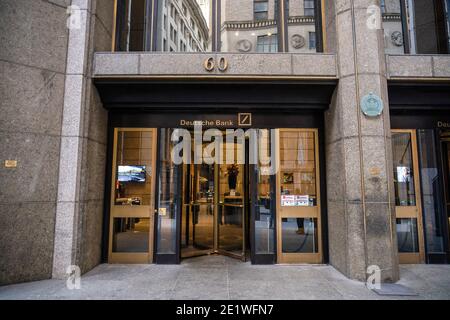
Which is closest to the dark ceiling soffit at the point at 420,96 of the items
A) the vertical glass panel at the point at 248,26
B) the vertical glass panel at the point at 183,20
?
the vertical glass panel at the point at 248,26

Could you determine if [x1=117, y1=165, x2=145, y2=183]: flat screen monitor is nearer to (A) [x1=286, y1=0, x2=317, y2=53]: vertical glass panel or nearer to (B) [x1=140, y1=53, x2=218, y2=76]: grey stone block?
(B) [x1=140, y1=53, x2=218, y2=76]: grey stone block

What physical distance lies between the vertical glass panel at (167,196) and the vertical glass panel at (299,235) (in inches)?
104

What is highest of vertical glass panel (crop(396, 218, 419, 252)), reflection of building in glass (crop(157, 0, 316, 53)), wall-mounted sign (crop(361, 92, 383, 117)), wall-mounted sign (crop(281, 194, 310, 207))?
reflection of building in glass (crop(157, 0, 316, 53))

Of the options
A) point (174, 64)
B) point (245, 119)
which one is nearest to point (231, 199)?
point (245, 119)

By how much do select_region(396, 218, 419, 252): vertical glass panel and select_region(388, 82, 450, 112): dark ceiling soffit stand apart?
2.82m

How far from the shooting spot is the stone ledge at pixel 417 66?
6035 millimetres

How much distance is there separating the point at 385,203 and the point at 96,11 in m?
7.45

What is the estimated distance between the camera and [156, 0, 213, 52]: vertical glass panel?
22.8 feet

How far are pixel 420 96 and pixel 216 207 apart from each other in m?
5.91

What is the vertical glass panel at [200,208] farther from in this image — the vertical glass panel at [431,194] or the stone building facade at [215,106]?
the vertical glass panel at [431,194]

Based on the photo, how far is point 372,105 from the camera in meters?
5.51

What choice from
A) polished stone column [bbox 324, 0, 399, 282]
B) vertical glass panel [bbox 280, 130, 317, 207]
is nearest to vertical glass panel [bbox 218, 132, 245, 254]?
vertical glass panel [bbox 280, 130, 317, 207]

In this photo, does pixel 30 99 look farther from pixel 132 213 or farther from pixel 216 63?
pixel 216 63

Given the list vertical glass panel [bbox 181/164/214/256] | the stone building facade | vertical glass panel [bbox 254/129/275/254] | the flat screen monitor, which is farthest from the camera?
vertical glass panel [bbox 181/164/214/256]
